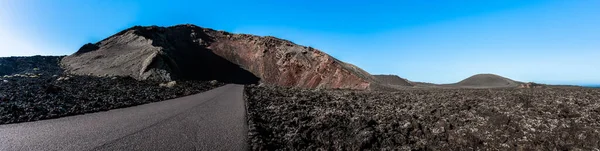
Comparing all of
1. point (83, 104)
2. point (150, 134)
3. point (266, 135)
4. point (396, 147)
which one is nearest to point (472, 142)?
point (396, 147)

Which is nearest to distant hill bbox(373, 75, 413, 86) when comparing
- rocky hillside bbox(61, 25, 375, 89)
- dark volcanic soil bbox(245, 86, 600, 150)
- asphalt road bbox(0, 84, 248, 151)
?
rocky hillside bbox(61, 25, 375, 89)

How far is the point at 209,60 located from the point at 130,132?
48.4 meters

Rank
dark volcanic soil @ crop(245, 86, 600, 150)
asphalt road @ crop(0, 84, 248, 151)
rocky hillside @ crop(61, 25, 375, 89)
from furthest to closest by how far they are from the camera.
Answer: rocky hillside @ crop(61, 25, 375, 89)
dark volcanic soil @ crop(245, 86, 600, 150)
asphalt road @ crop(0, 84, 248, 151)

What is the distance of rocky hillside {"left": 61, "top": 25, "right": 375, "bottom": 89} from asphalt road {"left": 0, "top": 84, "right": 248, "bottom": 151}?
71.9 feet

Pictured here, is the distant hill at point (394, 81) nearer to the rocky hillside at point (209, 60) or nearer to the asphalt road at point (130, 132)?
the rocky hillside at point (209, 60)

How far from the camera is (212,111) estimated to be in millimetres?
12086

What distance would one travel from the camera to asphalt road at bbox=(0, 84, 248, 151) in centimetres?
687

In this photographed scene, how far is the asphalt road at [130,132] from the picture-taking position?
270 inches

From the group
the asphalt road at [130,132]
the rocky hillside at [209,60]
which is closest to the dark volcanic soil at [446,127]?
the asphalt road at [130,132]

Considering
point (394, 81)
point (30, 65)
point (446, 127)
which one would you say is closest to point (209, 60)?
point (30, 65)

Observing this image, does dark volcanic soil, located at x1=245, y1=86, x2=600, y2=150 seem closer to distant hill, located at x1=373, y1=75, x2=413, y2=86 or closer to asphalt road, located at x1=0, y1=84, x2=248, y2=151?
asphalt road, located at x1=0, y1=84, x2=248, y2=151

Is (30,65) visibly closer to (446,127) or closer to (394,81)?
(446,127)

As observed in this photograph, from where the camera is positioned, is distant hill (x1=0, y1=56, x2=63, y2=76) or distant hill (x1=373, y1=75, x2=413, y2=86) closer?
distant hill (x1=0, y1=56, x2=63, y2=76)

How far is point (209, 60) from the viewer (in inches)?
2159
